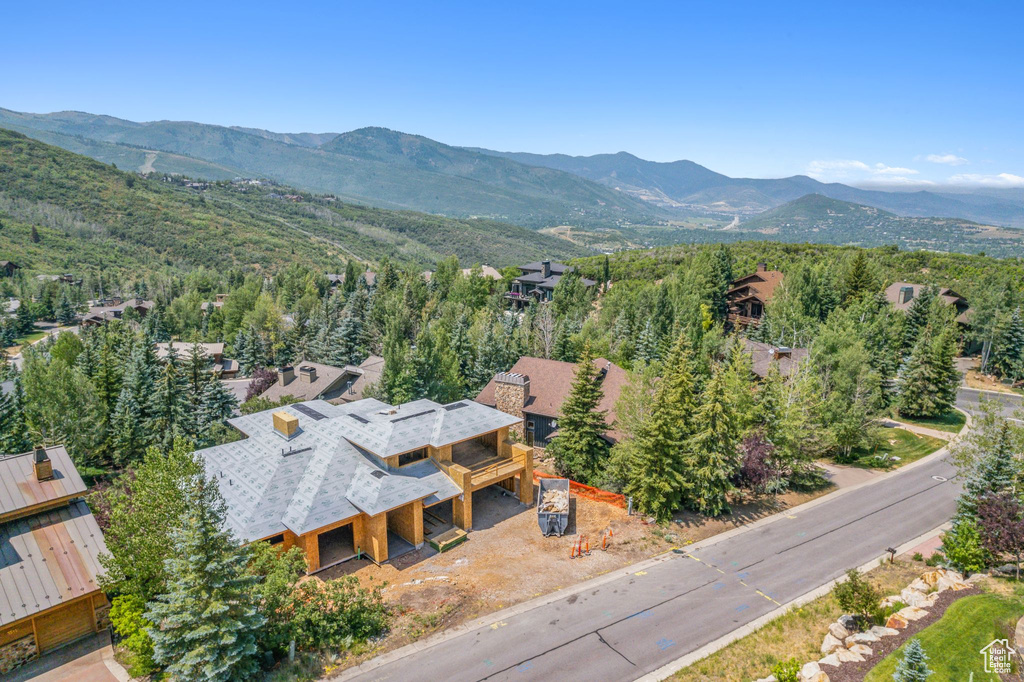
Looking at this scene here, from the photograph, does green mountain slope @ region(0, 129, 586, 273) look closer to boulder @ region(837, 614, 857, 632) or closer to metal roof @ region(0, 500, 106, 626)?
metal roof @ region(0, 500, 106, 626)

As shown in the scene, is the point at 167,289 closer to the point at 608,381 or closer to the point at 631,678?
the point at 608,381

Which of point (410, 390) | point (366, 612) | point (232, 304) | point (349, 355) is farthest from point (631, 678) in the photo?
point (232, 304)

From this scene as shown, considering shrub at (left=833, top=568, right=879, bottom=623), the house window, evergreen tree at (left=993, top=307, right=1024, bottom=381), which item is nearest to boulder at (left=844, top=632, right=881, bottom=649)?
shrub at (left=833, top=568, right=879, bottom=623)

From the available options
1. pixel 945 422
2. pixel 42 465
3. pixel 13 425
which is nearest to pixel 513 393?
pixel 42 465

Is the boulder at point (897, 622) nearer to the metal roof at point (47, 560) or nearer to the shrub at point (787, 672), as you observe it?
the shrub at point (787, 672)

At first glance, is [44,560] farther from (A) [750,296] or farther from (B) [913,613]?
(A) [750,296]

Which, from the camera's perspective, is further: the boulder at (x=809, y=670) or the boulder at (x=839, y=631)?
the boulder at (x=839, y=631)

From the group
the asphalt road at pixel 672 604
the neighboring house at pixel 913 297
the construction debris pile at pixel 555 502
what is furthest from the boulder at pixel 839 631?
the neighboring house at pixel 913 297
